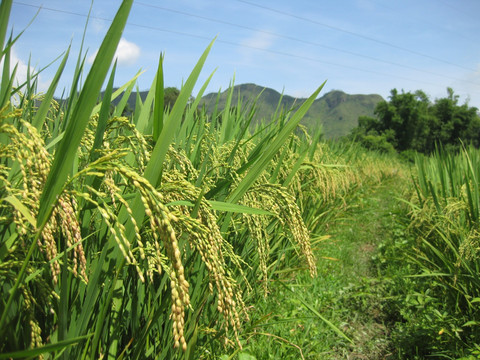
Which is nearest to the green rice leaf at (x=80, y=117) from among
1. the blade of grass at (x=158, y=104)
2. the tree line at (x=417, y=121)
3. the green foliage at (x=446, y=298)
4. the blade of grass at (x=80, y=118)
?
the blade of grass at (x=80, y=118)

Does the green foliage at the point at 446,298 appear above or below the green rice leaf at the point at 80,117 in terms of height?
Answer: below

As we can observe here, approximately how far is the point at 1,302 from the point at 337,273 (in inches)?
155

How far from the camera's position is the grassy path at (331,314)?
2.47 meters

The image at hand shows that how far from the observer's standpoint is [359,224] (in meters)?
6.80

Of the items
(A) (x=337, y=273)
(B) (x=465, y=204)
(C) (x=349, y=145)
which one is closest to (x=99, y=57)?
(B) (x=465, y=204)

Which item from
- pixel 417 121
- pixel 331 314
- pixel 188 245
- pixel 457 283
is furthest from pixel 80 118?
pixel 417 121

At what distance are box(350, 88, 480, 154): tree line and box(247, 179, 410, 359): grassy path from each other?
138 feet

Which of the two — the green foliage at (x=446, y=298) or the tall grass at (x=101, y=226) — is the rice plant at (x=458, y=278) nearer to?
the green foliage at (x=446, y=298)

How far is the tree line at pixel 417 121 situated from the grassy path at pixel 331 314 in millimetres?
42022

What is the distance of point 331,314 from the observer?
3.29m

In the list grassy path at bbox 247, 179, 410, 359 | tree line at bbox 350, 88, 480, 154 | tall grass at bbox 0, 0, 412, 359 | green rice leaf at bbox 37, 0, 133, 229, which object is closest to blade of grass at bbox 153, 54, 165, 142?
tall grass at bbox 0, 0, 412, 359

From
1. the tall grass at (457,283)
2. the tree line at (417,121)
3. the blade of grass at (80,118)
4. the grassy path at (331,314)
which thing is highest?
the tree line at (417,121)

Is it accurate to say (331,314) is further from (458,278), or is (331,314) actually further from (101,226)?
(101,226)

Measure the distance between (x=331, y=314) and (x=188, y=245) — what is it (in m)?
2.29
